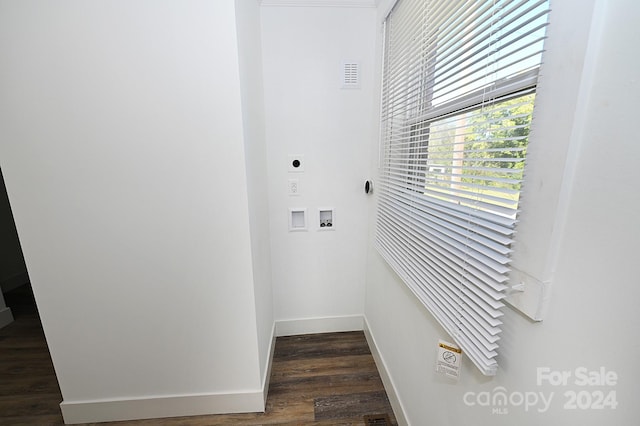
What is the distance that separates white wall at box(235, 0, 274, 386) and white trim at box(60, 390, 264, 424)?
6.7 inches

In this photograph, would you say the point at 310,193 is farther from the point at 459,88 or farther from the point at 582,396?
the point at 582,396

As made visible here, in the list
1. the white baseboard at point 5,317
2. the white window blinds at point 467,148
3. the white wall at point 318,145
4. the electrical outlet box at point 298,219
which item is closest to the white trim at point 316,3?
the white wall at point 318,145

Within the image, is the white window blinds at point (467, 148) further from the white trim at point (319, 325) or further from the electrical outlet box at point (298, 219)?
the white trim at point (319, 325)

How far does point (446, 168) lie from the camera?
0.91 meters

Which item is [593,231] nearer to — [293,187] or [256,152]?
[256,152]

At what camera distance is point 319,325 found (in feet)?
6.75

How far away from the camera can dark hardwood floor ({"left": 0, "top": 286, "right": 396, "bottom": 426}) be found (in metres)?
1.38

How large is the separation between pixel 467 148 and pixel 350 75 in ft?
3.92

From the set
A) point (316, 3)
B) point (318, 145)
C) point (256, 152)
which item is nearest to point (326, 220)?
point (318, 145)

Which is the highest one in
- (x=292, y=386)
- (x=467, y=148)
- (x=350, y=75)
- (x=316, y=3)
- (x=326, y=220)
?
(x=316, y=3)

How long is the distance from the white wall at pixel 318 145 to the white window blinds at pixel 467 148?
505 mm

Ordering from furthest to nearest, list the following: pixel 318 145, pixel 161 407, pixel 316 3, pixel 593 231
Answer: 1. pixel 318 145
2. pixel 316 3
3. pixel 161 407
4. pixel 593 231

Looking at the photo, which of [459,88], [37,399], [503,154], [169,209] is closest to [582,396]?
[503,154]

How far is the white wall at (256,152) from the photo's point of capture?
1188 millimetres
